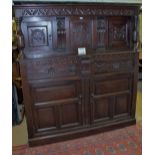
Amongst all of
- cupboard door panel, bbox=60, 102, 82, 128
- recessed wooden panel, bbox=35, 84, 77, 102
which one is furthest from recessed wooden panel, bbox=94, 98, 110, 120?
recessed wooden panel, bbox=35, 84, 77, 102

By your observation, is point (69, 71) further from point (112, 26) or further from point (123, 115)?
point (123, 115)

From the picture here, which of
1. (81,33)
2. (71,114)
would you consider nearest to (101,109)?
(71,114)

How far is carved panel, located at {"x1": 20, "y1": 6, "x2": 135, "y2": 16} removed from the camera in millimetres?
1848

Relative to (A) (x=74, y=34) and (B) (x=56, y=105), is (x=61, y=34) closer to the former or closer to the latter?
(A) (x=74, y=34)

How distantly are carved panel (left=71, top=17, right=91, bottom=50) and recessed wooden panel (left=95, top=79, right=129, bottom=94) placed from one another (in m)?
0.56

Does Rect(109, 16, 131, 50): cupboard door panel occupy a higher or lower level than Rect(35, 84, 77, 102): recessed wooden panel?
higher

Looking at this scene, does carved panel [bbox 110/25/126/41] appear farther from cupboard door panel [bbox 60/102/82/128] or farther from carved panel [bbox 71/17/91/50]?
cupboard door panel [bbox 60/102/82/128]

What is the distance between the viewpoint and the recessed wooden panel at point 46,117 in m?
2.14

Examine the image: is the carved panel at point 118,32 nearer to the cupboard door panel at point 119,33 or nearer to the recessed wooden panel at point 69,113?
the cupboard door panel at point 119,33

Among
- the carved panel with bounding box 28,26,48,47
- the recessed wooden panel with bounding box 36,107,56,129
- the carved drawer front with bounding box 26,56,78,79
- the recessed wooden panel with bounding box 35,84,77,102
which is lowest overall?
the recessed wooden panel with bounding box 36,107,56,129

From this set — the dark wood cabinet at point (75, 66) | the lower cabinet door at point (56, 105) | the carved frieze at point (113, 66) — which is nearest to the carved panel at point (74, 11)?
the dark wood cabinet at point (75, 66)

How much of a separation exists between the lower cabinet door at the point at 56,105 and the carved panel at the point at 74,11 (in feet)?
2.66

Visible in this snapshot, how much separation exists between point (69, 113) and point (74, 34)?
104 cm
